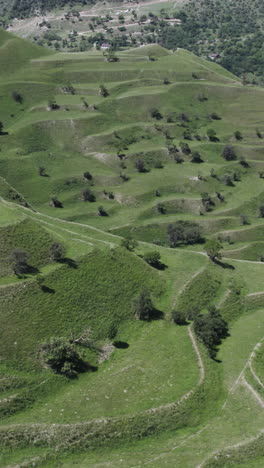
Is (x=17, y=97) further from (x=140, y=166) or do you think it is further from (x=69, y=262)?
(x=69, y=262)

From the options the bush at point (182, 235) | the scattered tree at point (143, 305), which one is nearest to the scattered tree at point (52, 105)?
the bush at point (182, 235)

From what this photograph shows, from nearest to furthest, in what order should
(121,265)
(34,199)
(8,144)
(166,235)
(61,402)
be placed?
(61,402), (121,265), (166,235), (34,199), (8,144)

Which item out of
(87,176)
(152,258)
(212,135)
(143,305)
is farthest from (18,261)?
(212,135)

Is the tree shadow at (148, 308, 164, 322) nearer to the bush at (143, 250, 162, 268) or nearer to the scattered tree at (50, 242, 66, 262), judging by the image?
the bush at (143, 250, 162, 268)

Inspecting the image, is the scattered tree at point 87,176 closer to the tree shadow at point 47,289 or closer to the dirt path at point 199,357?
the tree shadow at point 47,289

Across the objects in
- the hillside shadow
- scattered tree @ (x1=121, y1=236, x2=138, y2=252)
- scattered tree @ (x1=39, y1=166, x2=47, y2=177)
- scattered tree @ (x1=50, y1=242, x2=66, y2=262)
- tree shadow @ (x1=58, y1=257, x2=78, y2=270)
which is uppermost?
scattered tree @ (x1=50, y1=242, x2=66, y2=262)

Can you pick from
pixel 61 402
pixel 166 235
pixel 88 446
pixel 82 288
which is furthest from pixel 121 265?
pixel 166 235

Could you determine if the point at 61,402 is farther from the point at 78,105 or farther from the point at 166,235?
the point at 78,105

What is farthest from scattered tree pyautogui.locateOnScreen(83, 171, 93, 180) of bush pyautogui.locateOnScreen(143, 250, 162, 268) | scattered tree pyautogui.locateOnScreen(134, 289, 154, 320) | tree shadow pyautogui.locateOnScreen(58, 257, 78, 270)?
scattered tree pyautogui.locateOnScreen(134, 289, 154, 320)
